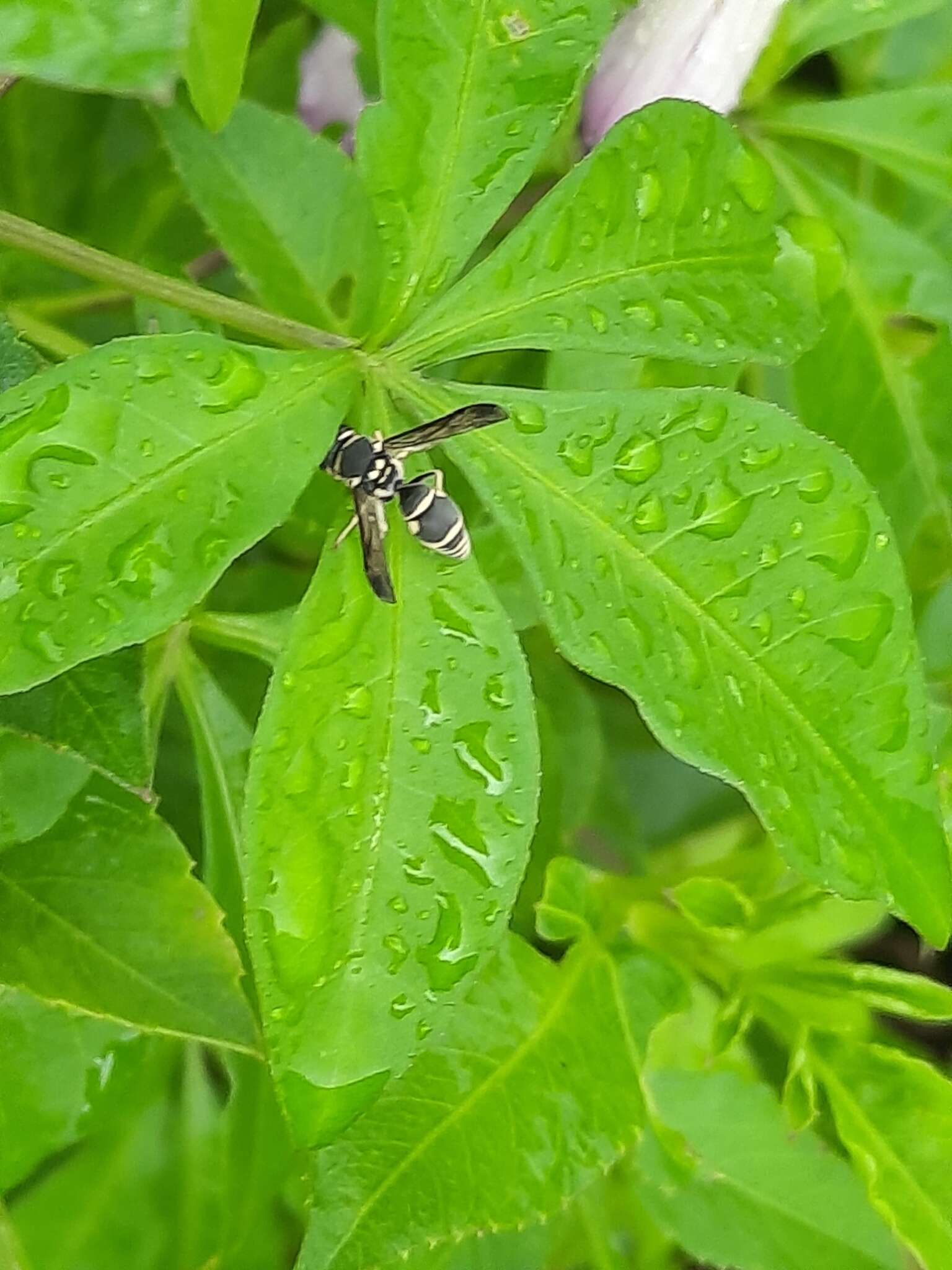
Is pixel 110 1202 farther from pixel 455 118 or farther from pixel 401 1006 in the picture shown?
pixel 455 118

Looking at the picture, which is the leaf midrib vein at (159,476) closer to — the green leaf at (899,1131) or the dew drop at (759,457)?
the dew drop at (759,457)

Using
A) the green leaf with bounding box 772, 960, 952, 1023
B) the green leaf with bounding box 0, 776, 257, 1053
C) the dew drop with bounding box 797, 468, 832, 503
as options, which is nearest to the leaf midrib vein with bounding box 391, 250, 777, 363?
the dew drop with bounding box 797, 468, 832, 503

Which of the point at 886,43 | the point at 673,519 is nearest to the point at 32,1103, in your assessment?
the point at 673,519

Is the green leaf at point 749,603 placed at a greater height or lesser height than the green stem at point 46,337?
greater

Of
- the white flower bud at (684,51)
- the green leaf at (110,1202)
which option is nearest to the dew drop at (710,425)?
the white flower bud at (684,51)

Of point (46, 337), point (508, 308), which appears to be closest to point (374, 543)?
point (508, 308)

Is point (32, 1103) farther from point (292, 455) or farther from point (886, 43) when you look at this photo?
point (886, 43)

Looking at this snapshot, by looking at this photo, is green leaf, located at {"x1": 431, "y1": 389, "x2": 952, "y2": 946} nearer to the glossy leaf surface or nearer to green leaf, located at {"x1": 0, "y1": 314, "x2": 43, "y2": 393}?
green leaf, located at {"x1": 0, "y1": 314, "x2": 43, "y2": 393}
